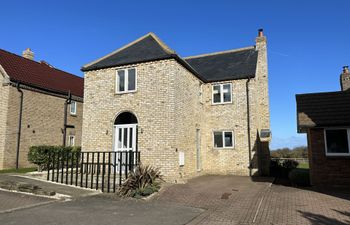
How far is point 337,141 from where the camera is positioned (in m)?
12.9

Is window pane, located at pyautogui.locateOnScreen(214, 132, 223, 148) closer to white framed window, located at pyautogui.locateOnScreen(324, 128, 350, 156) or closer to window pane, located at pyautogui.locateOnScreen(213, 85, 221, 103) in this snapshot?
window pane, located at pyautogui.locateOnScreen(213, 85, 221, 103)

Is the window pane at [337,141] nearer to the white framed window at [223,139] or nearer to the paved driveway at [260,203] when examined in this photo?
the paved driveway at [260,203]

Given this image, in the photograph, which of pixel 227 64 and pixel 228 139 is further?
pixel 227 64

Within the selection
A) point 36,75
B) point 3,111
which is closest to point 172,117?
point 3,111

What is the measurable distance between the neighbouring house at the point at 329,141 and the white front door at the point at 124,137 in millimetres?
7953

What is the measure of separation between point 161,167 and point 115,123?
11.7 feet

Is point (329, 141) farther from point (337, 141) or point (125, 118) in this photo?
point (125, 118)

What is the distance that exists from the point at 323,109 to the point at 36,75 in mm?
20344

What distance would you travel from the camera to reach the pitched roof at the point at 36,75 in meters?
21.1

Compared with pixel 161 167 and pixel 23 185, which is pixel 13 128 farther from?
pixel 161 167

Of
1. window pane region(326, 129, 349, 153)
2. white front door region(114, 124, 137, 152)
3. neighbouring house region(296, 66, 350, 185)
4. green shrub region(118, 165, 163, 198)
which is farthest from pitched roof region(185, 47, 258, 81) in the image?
green shrub region(118, 165, 163, 198)

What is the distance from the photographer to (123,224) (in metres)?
7.23

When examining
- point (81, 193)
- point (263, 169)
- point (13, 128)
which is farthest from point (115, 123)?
point (263, 169)

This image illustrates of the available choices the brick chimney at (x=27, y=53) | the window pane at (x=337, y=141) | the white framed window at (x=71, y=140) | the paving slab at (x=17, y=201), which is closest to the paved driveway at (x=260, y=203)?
the window pane at (x=337, y=141)
